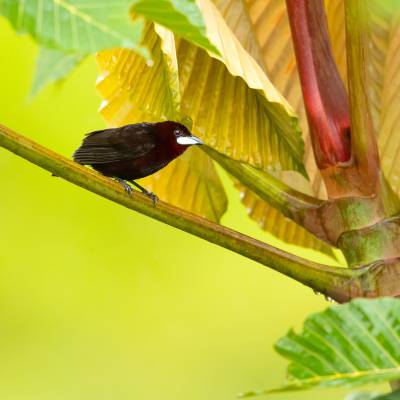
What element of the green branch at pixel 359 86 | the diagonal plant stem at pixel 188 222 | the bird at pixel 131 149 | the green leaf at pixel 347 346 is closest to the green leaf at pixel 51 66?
the green leaf at pixel 347 346

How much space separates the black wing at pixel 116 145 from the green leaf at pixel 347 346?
942 mm

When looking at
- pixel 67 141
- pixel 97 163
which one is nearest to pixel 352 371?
pixel 97 163

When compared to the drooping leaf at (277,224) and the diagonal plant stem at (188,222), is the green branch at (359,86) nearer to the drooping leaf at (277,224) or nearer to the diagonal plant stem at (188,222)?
the diagonal plant stem at (188,222)

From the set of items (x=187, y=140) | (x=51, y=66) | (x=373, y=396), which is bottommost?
(x=373, y=396)

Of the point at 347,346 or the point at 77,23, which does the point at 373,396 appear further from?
the point at 77,23

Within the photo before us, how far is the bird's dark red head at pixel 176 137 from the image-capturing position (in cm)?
138

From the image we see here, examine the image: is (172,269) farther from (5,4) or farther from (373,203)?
(5,4)

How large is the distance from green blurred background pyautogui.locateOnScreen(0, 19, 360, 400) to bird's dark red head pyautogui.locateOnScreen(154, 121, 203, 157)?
774mm

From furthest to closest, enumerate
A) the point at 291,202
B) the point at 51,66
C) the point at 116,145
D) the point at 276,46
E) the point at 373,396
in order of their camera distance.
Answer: the point at 116,145 → the point at 276,46 → the point at 291,202 → the point at 373,396 → the point at 51,66

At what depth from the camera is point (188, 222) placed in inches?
34.3

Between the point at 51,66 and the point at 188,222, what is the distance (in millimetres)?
442

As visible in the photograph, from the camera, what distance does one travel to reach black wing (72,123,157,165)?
1.56m

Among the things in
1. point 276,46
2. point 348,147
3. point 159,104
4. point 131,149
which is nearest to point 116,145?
point 131,149

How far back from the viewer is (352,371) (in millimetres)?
591
